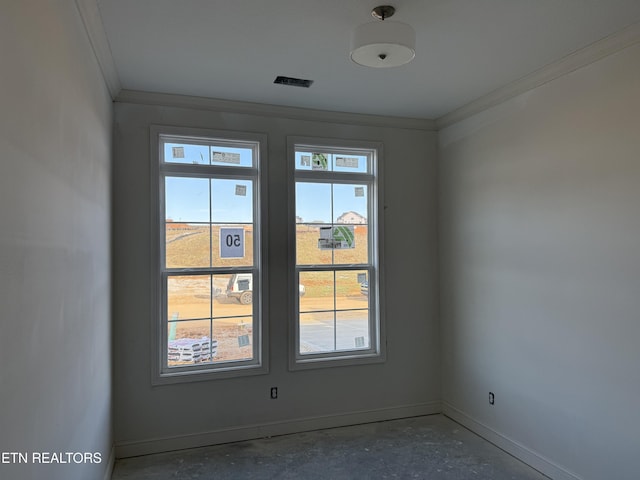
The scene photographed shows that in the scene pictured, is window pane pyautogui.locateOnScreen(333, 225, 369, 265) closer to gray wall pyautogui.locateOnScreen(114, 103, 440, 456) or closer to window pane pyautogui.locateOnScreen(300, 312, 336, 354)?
gray wall pyautogui.locateOnScreen(114, 103, 440, 456)

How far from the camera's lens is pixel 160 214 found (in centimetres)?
350

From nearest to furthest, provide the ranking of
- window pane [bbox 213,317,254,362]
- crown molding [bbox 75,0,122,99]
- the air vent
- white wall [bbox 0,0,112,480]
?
white wall [bbox 0,0,112,480] → crown molding [bbox 75,0,122,99] → the air vent → window pane [bbox 213,317,254,362]

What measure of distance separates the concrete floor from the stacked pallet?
0.69 meters

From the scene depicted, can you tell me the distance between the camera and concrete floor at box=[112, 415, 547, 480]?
3.01 meters

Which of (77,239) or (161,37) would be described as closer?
(77,239)

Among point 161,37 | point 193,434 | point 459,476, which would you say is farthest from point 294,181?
point 459,476

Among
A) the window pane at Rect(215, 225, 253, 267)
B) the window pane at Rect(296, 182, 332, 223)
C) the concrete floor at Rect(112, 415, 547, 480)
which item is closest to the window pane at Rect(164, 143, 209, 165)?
the window pane at Rect(215, 225, 253, 267)

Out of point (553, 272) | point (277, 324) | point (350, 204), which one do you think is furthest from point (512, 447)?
point (350, 204)

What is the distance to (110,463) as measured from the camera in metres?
3.02

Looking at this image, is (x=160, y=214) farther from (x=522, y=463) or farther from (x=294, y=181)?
(x=522, y=463)

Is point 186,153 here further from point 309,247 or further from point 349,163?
point 349,163

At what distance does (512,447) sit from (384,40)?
118 inches

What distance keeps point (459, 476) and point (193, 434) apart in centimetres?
200

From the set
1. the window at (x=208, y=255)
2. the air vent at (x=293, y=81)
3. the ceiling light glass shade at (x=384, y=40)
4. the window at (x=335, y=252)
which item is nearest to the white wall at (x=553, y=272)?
the window at (x=335, y=252)
